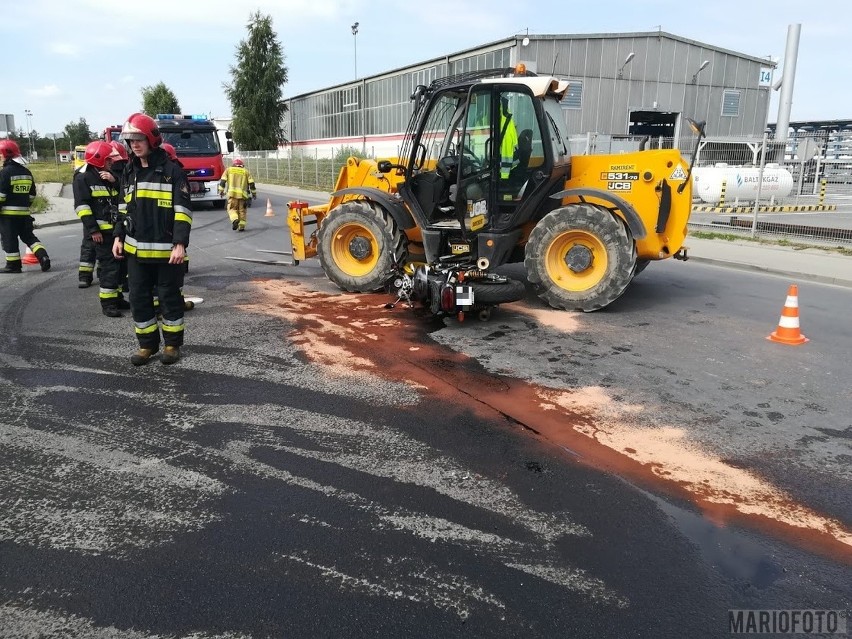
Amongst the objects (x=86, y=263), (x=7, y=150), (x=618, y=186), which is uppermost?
(x=7, y=150)

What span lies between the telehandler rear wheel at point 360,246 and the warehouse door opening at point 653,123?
29079mm

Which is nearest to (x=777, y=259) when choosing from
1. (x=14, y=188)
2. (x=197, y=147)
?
(x=14, y=188)

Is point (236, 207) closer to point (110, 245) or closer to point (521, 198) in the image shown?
point (110, 245)

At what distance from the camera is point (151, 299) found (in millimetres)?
5613

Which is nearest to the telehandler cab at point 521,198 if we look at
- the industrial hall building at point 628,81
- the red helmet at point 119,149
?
the red helmet at point 119,149

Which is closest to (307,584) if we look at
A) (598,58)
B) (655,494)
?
(655,494)

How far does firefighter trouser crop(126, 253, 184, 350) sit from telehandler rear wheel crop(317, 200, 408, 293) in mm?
2875

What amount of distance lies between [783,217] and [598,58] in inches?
606

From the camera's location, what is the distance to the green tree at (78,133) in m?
89.5

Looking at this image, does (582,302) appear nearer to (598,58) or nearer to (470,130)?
(470,130)

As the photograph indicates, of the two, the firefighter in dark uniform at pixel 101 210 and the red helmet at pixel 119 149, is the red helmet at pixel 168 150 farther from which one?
the red helmet at pixel 119 149

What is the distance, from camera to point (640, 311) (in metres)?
7.58

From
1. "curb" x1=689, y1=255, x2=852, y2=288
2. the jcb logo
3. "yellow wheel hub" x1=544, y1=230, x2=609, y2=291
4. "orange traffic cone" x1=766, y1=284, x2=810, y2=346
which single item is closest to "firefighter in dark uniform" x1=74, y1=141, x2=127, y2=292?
"yellow wheel hub" x1=544, y1=230, x2=609, y2=291

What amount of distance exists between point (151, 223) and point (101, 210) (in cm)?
292
